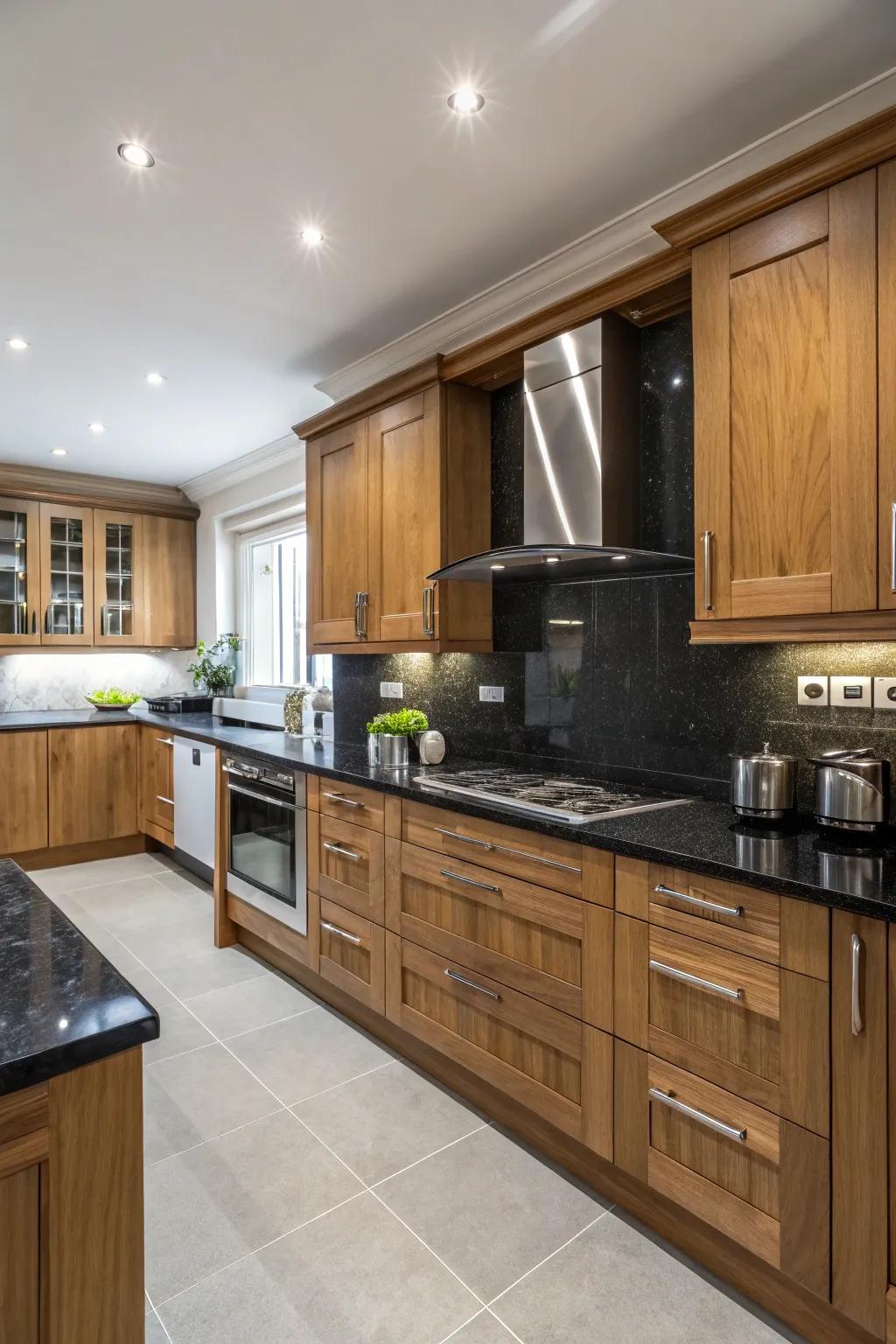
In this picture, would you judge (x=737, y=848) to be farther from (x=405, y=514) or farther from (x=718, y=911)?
(x=405, y=514)

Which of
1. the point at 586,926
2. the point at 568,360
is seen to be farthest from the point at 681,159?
the point at 586,926

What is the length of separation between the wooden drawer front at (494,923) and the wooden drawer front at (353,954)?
0.15 meters

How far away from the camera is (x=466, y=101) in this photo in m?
1.76

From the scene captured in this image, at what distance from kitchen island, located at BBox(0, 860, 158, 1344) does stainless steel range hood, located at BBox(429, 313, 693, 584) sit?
160 cm

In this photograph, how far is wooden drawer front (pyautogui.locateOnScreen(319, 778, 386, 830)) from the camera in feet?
8.24

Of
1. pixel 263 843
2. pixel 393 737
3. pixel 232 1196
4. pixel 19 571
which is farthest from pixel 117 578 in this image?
pixel 232 1196

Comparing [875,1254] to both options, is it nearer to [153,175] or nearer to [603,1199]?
[603,1199]

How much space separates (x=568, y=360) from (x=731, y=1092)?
1.99 metres

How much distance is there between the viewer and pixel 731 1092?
152 centimetres

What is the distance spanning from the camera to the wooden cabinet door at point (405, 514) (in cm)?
281

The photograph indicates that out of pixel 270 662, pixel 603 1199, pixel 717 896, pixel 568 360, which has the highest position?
pixel 568 360

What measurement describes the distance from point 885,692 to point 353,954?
1853mm

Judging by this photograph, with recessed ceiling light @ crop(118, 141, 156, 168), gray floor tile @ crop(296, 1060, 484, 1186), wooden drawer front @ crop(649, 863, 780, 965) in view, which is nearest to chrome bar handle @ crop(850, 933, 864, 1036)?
wooden drawer front @ crop(649, 863, 780, 965)

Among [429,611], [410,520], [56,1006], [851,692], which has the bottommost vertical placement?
[56,1006]
